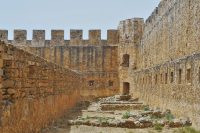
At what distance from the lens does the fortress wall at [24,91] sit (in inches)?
324

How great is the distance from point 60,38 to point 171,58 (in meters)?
16.9

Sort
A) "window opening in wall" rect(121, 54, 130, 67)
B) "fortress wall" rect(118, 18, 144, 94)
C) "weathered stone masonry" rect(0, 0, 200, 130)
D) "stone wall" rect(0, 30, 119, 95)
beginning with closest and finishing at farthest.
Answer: "weathered stone masonry" rect(0, 0, 200, 130)
"fortress wall" rect(118, 18, 144, 94)
"window opening in wall" rect(121, 54, 130, 67)
"stone wall" rect(0, 30, 119, 95)

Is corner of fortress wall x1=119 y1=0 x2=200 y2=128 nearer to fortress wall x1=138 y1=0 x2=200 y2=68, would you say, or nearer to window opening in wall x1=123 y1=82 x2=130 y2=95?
fortress wall x1=138 y1=0 x2=200 y2=68

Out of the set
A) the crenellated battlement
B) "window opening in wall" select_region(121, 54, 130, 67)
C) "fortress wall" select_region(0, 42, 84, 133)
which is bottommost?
"fortress wall" select_region(0, 42, 84, 133)

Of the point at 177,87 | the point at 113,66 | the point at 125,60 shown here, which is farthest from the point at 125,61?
the point at 177,87

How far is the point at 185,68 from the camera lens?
51.6 feet

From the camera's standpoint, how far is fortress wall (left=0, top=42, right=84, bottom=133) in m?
8.22

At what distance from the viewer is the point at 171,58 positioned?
69.8ft

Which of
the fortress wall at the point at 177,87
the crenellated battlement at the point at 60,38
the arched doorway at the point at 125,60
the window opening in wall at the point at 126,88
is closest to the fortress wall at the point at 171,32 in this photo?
the fortress wall at the point at 177,87

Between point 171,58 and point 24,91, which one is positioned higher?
point 171,58

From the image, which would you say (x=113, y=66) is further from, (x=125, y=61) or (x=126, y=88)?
(x=126, y=88)

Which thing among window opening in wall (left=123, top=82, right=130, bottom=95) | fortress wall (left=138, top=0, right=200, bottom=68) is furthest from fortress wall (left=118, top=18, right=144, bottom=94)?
fortress wall (left=138, top=0, right=200, bottom=68)

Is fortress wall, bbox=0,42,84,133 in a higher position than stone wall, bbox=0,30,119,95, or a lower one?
lower

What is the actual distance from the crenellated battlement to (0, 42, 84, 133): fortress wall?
20785mm
